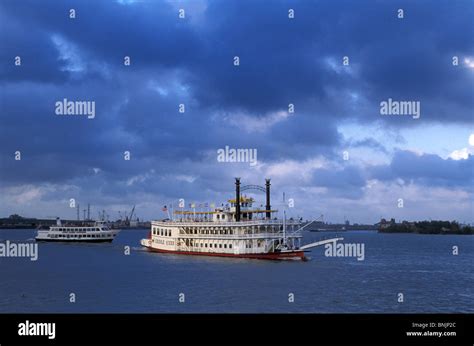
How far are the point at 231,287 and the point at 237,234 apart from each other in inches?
1148

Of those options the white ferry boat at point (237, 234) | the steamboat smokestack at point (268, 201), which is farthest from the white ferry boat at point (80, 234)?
the steamboat smokestack at point (268, 201)

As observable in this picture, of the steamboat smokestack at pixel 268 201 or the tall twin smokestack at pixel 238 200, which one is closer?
the tall twin smokestack at pixel 238 200

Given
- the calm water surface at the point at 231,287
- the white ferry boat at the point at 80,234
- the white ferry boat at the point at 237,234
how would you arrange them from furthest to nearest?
1. the white ferry boat at the point at 80,234
2. the white ferry boat at the point at 237,234
3. the calm water surface at the point at 231,287

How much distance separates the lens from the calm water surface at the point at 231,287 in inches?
1804

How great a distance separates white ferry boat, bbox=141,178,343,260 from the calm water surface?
4.05 meters

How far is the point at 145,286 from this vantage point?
5631 centimetres

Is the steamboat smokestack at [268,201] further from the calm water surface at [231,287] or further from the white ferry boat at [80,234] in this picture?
the white ferry boat at [80,234]

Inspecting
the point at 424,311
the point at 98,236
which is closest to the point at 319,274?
the point at 424,311

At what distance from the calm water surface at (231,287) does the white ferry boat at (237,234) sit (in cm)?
405

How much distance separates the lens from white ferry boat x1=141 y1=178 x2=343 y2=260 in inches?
3199
